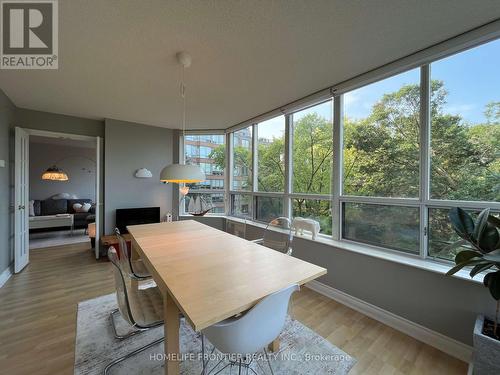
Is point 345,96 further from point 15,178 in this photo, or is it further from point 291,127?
point 15,178

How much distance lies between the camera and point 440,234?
196 cm

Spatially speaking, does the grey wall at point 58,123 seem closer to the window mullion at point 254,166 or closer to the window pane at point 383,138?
the window mullion at point 254,166

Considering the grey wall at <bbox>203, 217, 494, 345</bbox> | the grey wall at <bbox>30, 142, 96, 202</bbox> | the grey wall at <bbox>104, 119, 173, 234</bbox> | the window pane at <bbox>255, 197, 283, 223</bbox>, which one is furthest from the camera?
the grey wall at <bbox>30, 142, 96, 202</bbox>

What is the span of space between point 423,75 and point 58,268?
17.8ft

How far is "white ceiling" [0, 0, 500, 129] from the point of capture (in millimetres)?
1521

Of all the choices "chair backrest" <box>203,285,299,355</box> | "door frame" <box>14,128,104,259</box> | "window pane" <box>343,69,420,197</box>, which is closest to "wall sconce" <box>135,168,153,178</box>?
"door frame" <box>14,128,104,259</box>

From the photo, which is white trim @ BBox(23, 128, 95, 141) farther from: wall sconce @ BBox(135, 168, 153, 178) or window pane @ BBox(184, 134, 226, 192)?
window pane @ BBox(184, 134, 226, 192)

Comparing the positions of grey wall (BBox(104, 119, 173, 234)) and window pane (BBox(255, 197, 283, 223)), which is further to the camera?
grey wall (BBox(104, 119, 173, 234))

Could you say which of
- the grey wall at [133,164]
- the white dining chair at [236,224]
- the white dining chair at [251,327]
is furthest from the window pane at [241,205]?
the white dining chair at [251,327]

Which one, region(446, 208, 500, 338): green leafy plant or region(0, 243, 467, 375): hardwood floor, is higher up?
region(446, 208, 500, 338): green leafy plant

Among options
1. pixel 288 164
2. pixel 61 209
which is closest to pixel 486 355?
pixel 288 164

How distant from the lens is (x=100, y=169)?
158 inches

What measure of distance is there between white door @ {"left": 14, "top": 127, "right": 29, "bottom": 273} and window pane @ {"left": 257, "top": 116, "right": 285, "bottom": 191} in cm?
374

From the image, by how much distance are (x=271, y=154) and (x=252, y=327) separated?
3.08m
